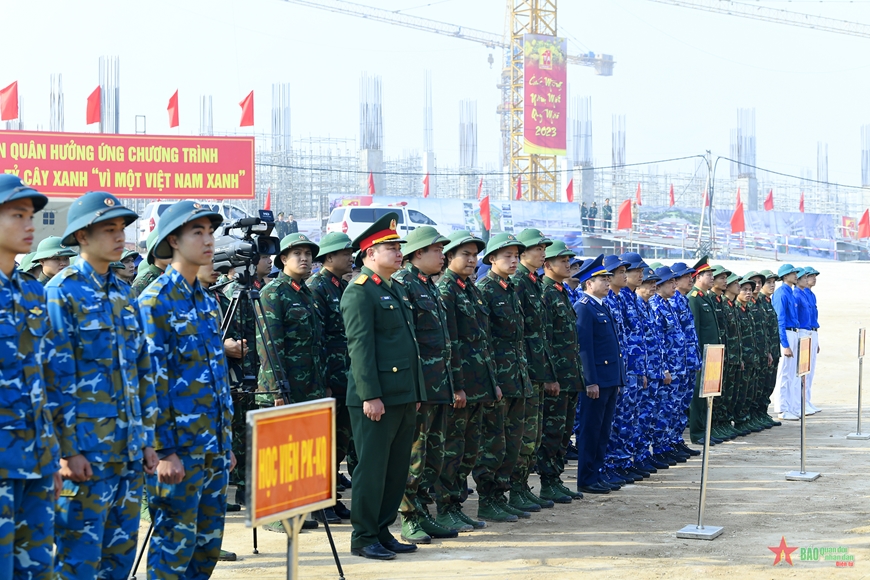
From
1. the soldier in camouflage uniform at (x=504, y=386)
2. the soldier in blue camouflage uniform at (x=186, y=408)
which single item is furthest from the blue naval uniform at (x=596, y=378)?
the soldier in blue camouflage uniform at (x=186, y=408)

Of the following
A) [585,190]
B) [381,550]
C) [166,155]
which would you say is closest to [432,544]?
[381,550]

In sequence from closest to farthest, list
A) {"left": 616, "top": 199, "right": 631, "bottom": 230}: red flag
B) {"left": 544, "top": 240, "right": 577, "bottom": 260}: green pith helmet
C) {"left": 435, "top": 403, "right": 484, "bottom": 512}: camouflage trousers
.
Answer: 1. {"left": 435, "top": 403, "right": 484, "bottom": 512}: camouflage trousers
2. {"left": 544, "top": 240, "right": 577, "bottom": 260}: green pith helmet
3. {"left": 616, "top": 199, "right": 631, "bottom": 230}: red flag

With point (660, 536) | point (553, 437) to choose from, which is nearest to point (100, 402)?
point (660, 536)

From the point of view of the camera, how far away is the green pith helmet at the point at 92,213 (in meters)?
3.87

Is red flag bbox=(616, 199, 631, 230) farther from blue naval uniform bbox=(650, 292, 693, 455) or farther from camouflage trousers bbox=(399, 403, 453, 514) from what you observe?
camouflage trousers bbox=(399, 403, 453, 514)

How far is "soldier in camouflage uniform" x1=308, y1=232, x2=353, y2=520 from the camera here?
276 inches

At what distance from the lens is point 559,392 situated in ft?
24.9

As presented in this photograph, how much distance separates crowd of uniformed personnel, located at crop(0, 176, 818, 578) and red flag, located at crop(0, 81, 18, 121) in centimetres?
1832

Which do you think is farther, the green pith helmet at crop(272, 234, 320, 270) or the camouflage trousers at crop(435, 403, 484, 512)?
the green pith helmet at crop(272, 234, 320, 270)

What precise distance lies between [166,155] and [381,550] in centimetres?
1855

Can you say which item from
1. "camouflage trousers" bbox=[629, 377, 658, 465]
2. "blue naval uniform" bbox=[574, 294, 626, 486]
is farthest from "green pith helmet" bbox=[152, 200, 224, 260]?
"camouflage trousers" bbox=[629, 377, 658, 465]

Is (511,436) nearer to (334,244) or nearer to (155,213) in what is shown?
(334,244)

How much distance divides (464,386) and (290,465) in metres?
Answer: 3.40

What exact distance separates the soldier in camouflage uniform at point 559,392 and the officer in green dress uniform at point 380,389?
201 cm
